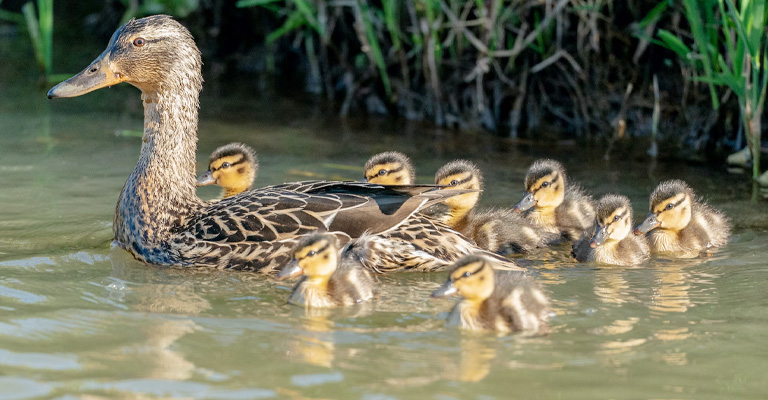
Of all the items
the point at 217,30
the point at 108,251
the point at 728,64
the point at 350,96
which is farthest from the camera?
the point at 217,30

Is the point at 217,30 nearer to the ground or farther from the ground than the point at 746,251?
farther from the ground

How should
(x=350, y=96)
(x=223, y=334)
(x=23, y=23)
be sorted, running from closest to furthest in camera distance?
1. (x=223, y=334)
2. (x=350, y=96)
3. (x=23, y=23)

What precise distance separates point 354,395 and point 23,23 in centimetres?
967

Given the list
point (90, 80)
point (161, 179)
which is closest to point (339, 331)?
point (161, 179)

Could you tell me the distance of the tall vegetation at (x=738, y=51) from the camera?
6285mm

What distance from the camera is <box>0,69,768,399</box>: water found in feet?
11.7

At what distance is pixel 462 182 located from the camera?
18.9 ft

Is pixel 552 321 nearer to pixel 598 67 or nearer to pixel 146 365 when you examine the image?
pixel 146 365

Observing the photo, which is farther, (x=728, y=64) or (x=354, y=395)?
(x=728, y=64)

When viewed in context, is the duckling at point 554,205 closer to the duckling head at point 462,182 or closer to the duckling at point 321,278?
the duckling head at point 462,182

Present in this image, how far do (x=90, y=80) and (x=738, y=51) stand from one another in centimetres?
389

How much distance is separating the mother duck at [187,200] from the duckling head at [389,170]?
761 millimetres

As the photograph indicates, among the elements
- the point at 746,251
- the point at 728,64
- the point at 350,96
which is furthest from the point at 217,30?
the point at 746,251

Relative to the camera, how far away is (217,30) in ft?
34.3
